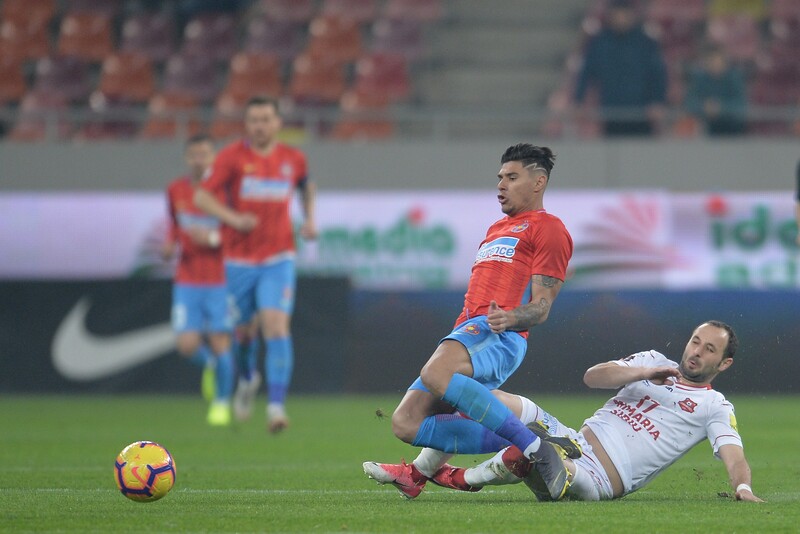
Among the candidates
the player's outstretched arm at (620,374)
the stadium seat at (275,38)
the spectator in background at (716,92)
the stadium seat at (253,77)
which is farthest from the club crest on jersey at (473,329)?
the stadium seat at (275,38)

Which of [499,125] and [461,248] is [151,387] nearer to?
[461,248]

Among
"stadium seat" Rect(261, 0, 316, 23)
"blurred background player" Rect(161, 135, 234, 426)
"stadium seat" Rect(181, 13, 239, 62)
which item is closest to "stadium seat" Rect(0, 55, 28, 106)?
"stadium seat" Rect(181, 13, 239, 62)

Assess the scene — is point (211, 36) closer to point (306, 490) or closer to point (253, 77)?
point (253, 77)

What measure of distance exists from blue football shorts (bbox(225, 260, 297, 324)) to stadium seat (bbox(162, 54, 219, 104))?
347 inches

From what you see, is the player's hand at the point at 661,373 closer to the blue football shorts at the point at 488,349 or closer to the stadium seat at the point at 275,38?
the blue football shorts at the point at 488,349

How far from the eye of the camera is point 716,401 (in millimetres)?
6027

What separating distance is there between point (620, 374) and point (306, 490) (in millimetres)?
1605

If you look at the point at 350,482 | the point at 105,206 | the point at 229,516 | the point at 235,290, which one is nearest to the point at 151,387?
the point at 105,206

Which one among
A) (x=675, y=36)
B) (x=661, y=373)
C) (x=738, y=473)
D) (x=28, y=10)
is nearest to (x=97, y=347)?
(x=28, y=10)

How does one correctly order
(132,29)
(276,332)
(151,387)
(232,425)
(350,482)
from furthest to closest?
(132,29), (151,387), (232,425), (276,332), (350,482)

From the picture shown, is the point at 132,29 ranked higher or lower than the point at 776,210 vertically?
higher

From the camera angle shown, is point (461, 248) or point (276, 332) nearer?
point (276, 332)

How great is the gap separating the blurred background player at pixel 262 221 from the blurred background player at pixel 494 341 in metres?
3.73

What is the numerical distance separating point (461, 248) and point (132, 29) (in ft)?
22.0
